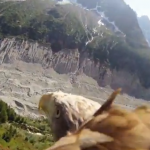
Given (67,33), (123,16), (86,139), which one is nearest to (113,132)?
(86,139)

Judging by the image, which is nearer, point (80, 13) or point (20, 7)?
point (20, 7)

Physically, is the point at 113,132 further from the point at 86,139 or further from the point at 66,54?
the point at 66,54

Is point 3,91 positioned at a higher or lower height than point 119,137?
lower

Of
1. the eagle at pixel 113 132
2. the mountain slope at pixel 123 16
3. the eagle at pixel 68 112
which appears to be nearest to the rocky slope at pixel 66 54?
the mountain slope at pixel 123 16

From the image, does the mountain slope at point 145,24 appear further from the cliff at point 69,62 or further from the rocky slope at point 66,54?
the cliff at point 69,62

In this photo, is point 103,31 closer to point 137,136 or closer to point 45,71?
point 45,71

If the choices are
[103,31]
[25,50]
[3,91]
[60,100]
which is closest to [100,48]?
[103,31]
